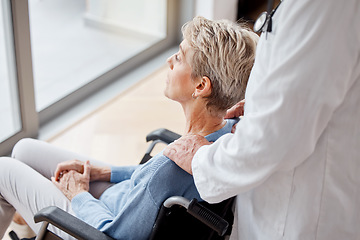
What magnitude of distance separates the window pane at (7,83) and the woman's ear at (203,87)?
1463 millimetres

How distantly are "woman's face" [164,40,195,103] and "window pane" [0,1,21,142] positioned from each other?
4.43 feet

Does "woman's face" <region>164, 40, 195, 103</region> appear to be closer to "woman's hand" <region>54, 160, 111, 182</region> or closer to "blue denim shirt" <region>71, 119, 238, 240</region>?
"blue denim shirt" <region>71, 119, 238, 240</region>

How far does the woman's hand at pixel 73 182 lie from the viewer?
6.28 ft

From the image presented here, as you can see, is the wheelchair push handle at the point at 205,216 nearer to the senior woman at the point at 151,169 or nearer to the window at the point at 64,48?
the senior woman at the point at 151,169

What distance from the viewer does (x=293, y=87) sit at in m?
1.27

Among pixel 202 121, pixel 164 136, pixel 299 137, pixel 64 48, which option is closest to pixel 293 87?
pixel 299 137

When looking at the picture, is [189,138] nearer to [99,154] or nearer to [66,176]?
[66,176]

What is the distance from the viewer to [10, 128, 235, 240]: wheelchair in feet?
5.01

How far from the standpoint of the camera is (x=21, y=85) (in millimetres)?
2967

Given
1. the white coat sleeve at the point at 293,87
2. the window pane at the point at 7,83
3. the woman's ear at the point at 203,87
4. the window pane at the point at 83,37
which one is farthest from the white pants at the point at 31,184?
the window pane at the point at 83,37

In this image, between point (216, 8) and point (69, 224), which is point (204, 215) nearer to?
point (69, 224)

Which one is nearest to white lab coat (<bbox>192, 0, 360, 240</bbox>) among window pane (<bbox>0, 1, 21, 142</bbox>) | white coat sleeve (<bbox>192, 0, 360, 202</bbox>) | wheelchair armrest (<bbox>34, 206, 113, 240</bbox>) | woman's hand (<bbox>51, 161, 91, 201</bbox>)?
white coat sleeve (<bbox>192, 0, 360, 202</bbox>)

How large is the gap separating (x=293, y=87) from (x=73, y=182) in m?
0.98

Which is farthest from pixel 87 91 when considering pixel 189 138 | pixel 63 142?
pixel 189 138
